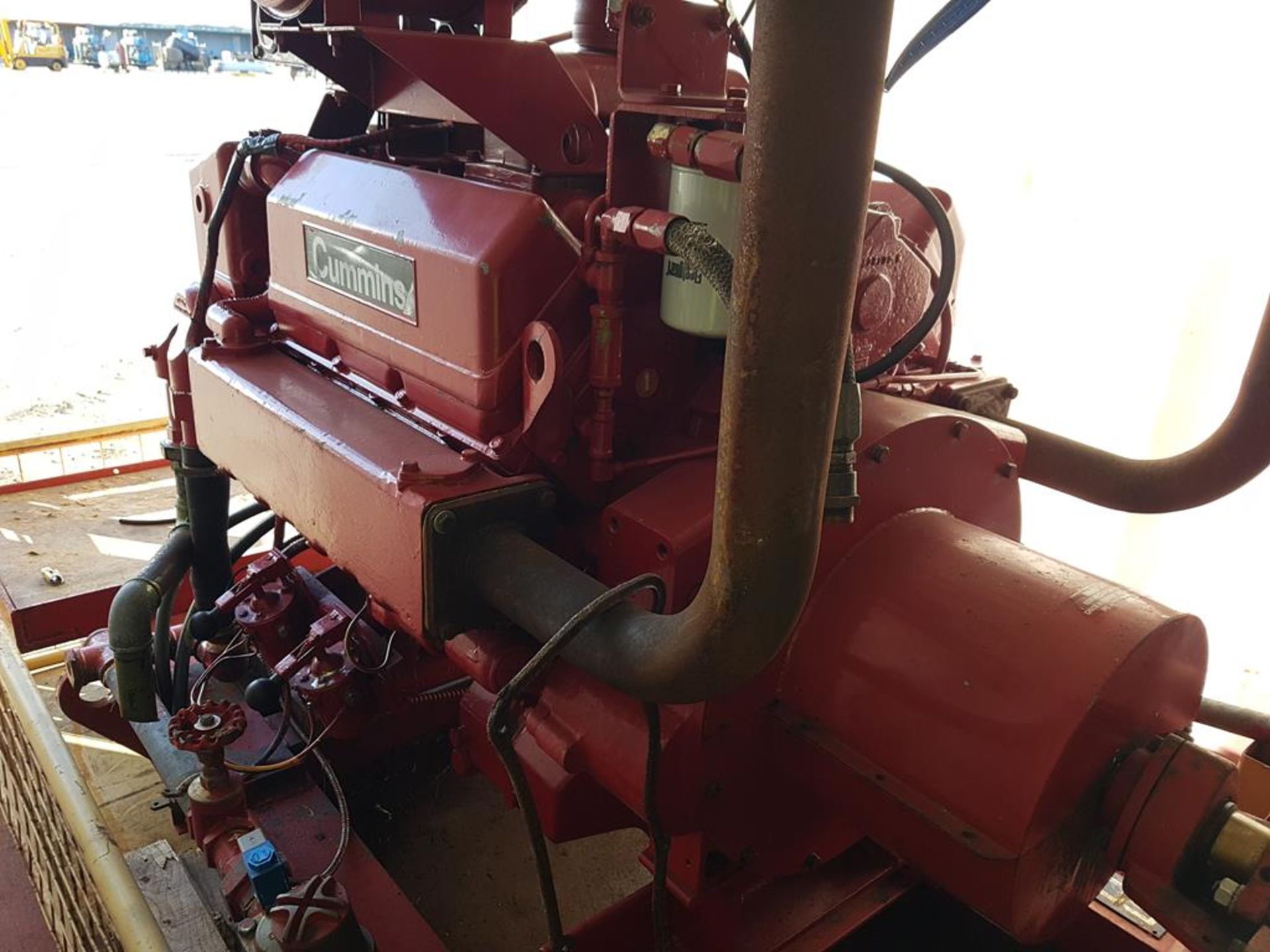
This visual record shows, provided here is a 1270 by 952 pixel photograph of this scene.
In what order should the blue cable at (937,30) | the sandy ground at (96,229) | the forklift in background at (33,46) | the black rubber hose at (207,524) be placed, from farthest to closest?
the forklift in background at (33,46), the sandy ground at (96,229), the black rubber hose at (207,524), the blue cable at (937,30)

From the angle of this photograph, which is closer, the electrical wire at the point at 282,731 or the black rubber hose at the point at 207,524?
the electrical wire at the point at 282,731

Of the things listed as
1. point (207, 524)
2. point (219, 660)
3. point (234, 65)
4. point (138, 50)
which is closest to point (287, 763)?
point (219, 660)

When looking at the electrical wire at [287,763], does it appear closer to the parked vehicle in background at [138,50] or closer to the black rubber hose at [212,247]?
the black rubber hose at [212,247]

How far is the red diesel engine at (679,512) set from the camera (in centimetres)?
81

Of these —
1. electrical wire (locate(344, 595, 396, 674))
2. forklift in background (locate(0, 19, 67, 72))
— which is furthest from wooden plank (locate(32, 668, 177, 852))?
forklift in background (locate(0, 19, 67, 72))

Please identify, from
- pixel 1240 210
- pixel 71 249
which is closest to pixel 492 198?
pixel 1240 210

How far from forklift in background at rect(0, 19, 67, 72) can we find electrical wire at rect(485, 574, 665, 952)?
43.6 feet

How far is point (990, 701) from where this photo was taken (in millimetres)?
992

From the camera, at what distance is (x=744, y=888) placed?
1.38 meters

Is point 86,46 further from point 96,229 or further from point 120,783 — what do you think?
point 120,783

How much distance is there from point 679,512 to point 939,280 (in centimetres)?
51

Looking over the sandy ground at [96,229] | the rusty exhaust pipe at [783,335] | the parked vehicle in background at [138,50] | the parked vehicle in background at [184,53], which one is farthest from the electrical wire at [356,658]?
the parked vehicle in background at [138,50]

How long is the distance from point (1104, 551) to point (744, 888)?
222 cm

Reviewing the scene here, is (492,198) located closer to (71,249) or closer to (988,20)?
(988,20)
